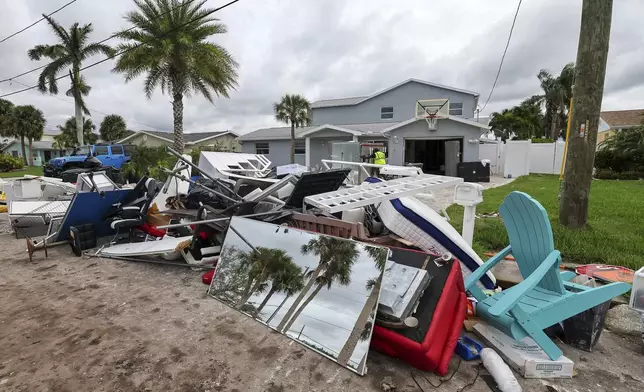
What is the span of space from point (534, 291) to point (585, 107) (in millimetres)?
3390

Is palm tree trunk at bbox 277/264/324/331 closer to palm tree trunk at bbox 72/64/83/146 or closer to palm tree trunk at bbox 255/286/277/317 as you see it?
palm tree trunk at bbox 255/286/277/317

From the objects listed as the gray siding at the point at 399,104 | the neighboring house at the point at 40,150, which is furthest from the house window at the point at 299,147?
the neighboring house at the point at 40,150

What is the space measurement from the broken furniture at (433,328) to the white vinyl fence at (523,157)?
55.2ft

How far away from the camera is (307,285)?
2.69m

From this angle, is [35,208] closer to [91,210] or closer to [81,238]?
[91,210]

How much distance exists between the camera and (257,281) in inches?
120

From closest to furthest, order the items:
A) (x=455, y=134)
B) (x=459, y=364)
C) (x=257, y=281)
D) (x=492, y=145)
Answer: (x=459, y=364) < (x=257, y=281) < (x=455, y=134) < (x=492, y=145)

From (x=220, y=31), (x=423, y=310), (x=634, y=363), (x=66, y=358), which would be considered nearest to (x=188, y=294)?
(x=66, y=358)

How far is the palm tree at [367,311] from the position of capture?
7.18 ft

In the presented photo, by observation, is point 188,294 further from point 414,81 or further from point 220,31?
point 414,81

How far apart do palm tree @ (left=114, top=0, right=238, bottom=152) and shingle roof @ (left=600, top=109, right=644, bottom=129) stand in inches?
1453

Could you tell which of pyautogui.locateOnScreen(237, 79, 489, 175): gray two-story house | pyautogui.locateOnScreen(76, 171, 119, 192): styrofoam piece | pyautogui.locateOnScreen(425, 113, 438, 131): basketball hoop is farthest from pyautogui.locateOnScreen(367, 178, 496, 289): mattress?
pyautogui.locateOnScreen(425, 113, 438, 131): basketball hoop

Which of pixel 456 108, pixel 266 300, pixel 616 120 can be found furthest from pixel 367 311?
pixel 616 120

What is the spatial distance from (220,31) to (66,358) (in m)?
15.6
